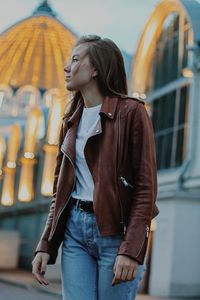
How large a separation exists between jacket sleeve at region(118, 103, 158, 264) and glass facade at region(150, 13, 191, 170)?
74.9 ft

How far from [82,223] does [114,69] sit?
2.46 ft

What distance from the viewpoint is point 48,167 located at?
34.6 m

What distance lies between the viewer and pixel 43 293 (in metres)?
18.3

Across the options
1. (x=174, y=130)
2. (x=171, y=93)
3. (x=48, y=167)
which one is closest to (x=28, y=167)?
(x=48, y=167)

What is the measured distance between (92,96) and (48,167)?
31.1 meters

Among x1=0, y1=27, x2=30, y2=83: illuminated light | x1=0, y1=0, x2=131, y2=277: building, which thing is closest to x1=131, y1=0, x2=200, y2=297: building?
x1=0, y1=0, x2=131, y2=277: building

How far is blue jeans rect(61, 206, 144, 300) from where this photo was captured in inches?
130

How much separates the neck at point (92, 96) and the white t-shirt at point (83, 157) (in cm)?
3

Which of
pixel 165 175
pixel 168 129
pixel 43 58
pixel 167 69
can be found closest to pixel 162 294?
pixel 165 175

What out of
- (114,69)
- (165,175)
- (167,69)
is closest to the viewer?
(114,69)

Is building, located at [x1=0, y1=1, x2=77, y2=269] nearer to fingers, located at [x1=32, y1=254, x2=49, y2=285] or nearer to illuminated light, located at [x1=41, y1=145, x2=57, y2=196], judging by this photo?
illuminated light, located at [x1=41, y1=145, x2=57, y2=196]

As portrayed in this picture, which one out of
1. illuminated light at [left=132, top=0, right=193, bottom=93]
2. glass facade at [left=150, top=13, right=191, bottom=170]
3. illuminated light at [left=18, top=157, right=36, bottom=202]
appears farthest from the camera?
illuminated light at [left=18, top=157, right=36, bottom=202]

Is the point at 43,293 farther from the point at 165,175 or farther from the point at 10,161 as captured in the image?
the point at 10,161

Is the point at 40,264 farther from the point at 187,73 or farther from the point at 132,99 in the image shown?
the point at 187,73
